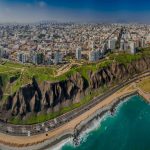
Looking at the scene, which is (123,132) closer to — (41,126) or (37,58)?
(41,126)

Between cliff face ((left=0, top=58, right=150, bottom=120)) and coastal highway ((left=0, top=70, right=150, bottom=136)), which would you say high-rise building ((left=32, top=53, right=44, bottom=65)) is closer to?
cliff face ((left=0, top=58, right=150, bottom=120))

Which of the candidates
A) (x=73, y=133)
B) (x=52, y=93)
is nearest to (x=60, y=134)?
(x=73, y=133)

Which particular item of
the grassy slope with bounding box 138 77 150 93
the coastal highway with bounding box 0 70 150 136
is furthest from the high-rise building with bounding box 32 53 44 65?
the grassy slope with bounding box 138 77 150 93

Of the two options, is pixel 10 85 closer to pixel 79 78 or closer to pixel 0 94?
pixel 0 94

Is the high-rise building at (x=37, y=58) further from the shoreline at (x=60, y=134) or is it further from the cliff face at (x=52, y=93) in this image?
the shoreline at (x=60, y=134)

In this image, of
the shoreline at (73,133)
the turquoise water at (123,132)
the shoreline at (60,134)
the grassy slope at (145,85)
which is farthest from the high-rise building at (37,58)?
the turquoise water at (123,132)
